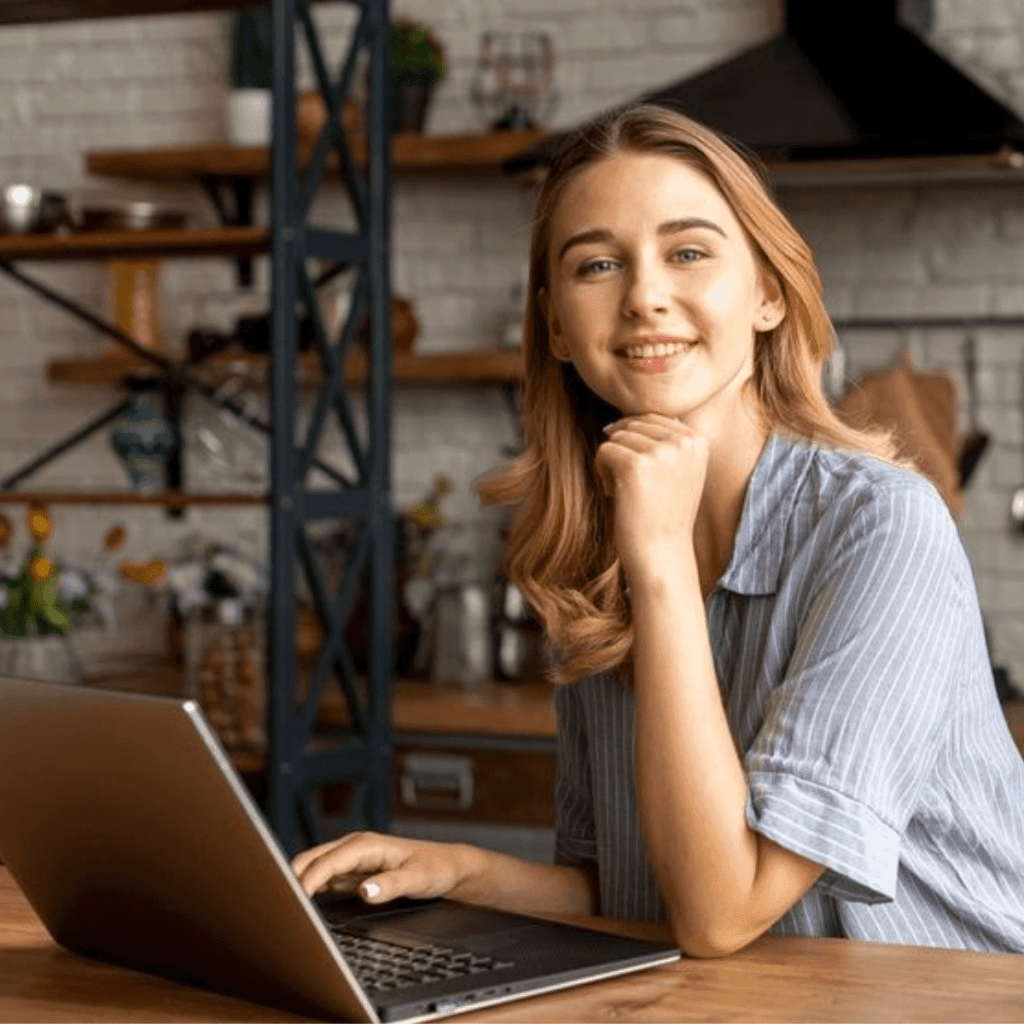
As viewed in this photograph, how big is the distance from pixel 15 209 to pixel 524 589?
2664 mm

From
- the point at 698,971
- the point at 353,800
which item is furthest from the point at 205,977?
the point at 353,800

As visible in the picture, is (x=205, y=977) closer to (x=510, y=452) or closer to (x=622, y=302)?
(x=622, y=302)

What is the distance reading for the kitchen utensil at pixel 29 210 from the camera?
4.30 meters

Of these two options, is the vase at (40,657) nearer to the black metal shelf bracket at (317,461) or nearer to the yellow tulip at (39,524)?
the yellow tulip at (39,524)

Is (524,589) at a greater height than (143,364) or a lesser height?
greater

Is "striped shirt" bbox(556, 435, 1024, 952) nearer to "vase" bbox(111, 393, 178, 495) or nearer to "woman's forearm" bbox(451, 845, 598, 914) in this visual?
"woman's forearm" bbox(451, 845, 598, 914)

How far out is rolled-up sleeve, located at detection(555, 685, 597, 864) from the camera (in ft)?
6.29

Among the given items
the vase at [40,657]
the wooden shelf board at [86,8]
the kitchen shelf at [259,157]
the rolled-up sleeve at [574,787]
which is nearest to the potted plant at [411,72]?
the kitchen shelf at [259,157]

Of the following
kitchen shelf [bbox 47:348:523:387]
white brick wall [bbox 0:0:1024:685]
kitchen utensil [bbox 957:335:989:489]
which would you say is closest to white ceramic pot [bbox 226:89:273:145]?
white brick wall [bbox 0:0:1024:685]

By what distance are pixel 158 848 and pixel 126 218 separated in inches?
120

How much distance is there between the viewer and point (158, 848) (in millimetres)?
1342

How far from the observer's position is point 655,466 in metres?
1.62

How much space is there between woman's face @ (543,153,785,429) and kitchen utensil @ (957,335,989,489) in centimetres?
271

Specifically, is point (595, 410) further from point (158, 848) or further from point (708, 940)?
point (158, 848)
